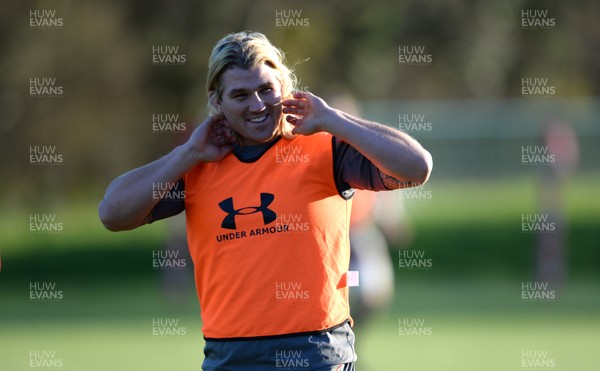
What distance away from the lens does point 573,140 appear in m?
19.1

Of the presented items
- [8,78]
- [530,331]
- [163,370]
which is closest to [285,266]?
[163,370]

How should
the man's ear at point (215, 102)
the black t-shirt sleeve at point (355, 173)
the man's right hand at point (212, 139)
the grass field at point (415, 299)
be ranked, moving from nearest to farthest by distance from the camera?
1. the black t-shirt sleeve at point (355, 173)
2. the man's right hand at point (212, 139)
3. the man's ear at point (215, 102)
4. the grass field at point (415, 299)

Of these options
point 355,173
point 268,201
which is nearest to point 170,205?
point 268,201

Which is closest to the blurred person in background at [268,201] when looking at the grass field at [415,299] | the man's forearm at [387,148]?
the man's forearm at [387,148]

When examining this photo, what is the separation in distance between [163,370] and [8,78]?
11.4 metres

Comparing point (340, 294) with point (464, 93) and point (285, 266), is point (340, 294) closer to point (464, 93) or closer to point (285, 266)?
point (285, 266)

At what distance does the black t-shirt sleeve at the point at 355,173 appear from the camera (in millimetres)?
4422

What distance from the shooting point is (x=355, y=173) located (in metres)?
4.47

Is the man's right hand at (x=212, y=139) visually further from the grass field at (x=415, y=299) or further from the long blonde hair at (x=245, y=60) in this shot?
the grass field at (x=415, y=299)

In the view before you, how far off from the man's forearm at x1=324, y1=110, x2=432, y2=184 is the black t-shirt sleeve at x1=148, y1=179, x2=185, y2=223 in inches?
27.6

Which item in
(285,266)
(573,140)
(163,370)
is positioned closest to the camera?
(285,266)

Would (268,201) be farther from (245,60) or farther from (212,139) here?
(245,60)

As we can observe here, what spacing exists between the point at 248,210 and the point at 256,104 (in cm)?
43

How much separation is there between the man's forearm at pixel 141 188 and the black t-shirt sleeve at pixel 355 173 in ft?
1.86
